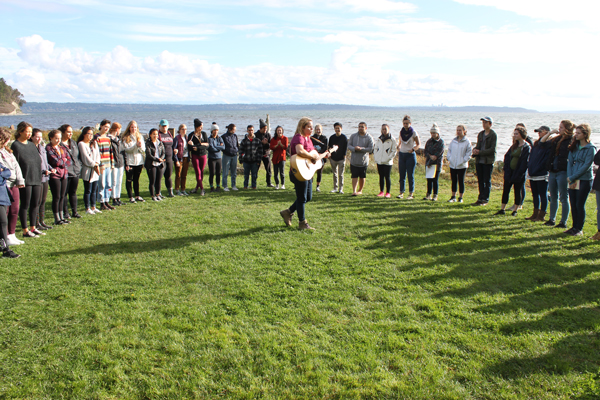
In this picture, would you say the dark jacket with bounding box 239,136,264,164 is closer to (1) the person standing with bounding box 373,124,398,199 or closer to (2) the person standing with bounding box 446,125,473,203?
(1) the person standing with bounding box 373,124,398,199

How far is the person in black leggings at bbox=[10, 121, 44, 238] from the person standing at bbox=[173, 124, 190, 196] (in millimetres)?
4291

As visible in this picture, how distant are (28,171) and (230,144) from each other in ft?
19.4

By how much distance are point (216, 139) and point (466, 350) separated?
9836 millimetres

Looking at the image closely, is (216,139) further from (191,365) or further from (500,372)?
(500,372)

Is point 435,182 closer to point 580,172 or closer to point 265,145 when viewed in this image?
point 580,172

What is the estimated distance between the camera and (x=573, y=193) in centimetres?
749

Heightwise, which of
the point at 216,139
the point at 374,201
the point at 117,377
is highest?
the point at 216,139

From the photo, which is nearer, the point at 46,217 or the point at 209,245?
the point at 209,245

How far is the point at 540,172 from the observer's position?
329 inches

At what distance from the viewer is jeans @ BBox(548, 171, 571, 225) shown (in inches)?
305

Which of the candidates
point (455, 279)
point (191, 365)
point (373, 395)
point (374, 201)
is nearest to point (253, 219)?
point (374, 201)

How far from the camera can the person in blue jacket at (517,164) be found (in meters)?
8.84

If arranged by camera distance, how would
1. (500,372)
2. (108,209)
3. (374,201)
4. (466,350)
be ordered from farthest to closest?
(374,201)
(108,209)
(466,350)
(500,372)

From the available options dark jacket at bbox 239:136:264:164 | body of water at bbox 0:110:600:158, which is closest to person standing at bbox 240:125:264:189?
dark jacket at bbox 239:136:264:164
